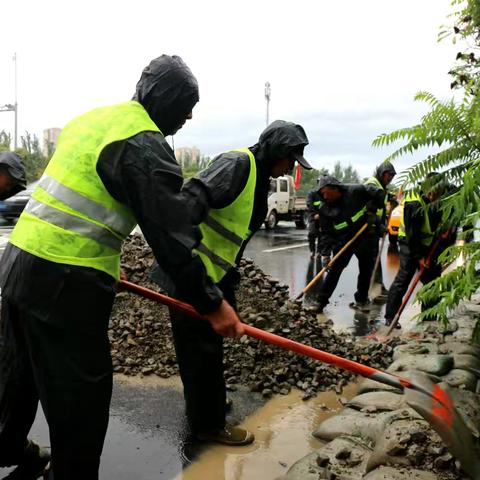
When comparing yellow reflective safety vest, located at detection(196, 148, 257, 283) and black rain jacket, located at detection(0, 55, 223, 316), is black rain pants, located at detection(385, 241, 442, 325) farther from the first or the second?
black rain jacket, located at detection(0, 55, 223, 316)

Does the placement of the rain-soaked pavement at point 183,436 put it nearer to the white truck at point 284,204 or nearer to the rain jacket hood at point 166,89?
the rain jacket hood at point 166,89

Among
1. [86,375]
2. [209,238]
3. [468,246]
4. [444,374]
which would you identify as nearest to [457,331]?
[444,374]

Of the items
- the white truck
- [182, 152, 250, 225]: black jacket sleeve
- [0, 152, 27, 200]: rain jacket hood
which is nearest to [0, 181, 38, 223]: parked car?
the white truck

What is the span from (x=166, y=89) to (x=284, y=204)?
1745 cm

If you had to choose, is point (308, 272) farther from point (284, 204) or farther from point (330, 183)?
point (284, 204)

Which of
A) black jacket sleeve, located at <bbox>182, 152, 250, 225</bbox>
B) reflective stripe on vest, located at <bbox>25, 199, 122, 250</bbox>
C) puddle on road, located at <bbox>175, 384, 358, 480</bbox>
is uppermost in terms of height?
black jacket sleeve, located at <bbox>182, 152, 250, 225</bbox>

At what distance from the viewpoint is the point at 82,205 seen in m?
1.80

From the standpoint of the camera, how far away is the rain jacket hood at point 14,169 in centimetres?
294

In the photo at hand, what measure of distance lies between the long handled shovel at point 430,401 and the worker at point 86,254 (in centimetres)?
39

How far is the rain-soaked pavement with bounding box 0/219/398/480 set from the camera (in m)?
2.72

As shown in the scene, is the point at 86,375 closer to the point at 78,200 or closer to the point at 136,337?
the point at 78,200

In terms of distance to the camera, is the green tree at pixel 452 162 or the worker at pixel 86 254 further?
the green tree at pixel 452 162

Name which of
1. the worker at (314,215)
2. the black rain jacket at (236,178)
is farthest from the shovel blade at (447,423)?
the worker at (314,215)

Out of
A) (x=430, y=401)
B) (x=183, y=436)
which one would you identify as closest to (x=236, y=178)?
(x=430, y=401)
